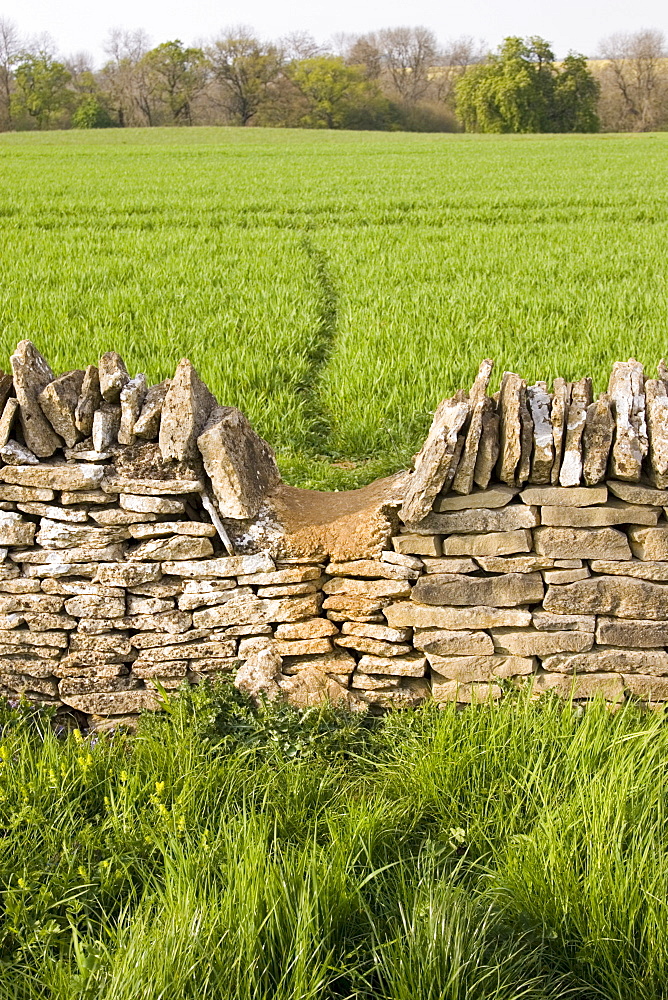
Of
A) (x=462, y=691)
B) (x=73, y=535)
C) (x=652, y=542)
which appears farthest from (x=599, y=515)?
(x=73, y=535)

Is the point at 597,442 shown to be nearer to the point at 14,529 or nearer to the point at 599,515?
the point at 599,515

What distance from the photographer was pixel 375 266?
35.4ft

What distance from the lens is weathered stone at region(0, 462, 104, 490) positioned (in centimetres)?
309

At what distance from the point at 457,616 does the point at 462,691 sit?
33cm

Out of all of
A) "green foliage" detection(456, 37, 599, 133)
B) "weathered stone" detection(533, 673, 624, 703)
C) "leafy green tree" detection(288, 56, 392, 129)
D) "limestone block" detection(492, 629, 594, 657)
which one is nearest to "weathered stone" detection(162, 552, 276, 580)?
"limestone block" detection(492, 629, 594, 657)

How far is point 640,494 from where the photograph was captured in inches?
119

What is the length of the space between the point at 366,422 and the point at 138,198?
14.2m

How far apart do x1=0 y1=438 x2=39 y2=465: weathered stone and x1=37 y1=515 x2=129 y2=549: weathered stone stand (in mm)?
236

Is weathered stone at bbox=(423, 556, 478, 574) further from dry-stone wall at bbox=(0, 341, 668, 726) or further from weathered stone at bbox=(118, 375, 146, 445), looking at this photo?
weathered stone at bbox=(118, 375, 146, 445)

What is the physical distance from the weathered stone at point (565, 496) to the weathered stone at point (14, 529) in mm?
1938

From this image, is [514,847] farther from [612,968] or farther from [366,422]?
[366,422]

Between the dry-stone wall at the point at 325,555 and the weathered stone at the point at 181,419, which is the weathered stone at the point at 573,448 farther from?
the weathered stone at the point at 181,419

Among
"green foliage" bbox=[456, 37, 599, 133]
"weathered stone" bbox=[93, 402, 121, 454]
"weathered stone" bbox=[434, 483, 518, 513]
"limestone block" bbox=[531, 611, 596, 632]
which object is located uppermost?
"green foliage" bbox=[456, 37, 599, 133]

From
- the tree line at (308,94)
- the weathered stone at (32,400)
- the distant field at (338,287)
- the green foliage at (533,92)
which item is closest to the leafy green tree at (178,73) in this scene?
the tree line at (308,94)
